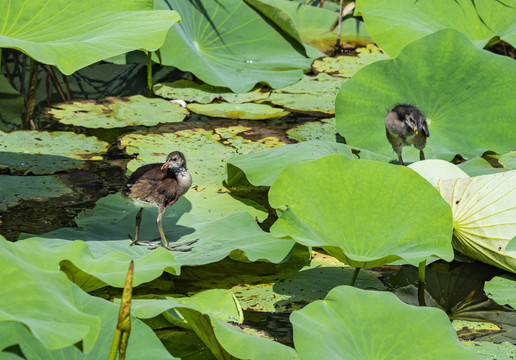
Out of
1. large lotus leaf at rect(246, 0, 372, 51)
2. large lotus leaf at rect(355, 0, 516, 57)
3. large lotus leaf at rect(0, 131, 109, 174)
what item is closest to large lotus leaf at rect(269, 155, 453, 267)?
large lotus leaf at rect(0, 131, 109, 174)

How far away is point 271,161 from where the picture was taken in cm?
342

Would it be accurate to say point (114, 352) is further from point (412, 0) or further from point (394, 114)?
point (412, 0)

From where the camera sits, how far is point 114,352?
4.91ft

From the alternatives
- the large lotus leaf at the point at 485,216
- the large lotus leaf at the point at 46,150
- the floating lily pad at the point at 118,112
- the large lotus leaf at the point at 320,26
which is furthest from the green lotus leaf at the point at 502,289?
the large lotus leaf at the point at 320,26

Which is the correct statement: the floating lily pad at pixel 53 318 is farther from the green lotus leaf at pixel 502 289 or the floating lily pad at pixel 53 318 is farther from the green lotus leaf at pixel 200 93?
the green lotus leaf at pixel 200 93

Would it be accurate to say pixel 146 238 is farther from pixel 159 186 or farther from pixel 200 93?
pixel 200 93

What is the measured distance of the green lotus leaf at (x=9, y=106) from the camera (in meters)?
4.70

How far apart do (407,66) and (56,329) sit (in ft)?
10.2

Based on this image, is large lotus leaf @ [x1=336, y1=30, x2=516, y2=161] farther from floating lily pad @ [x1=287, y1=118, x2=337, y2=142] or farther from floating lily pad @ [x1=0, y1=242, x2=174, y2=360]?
floating lily pad @ [x1=0, y1=242, x2=174, y2=360]

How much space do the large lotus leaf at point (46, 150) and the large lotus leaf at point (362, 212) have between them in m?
1.51

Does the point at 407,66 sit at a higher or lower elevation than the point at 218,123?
higher

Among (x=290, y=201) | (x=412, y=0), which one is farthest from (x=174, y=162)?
(x=412, y=0)

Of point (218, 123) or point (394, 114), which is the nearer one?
point (394, 114)

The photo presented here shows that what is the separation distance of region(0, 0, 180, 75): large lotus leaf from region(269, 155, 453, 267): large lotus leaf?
0.87 meters
